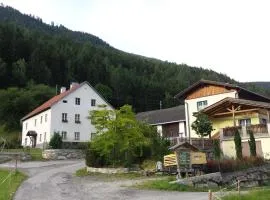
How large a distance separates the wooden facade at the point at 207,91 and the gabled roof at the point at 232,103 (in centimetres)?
386

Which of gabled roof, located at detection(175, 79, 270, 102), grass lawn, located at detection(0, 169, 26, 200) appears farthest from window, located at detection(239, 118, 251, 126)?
grass lawn, located at detection(0, 169, 26, 200)

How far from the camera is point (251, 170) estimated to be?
29.9m

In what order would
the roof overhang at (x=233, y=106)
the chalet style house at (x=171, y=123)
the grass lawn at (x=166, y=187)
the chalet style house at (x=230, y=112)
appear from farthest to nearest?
the chalet style house at (x=171, y=123) < the roof overhang at (x=233, y=106) < the chalet style house at (x=230, y=112) < the grass lawn at (x=166, y=187)

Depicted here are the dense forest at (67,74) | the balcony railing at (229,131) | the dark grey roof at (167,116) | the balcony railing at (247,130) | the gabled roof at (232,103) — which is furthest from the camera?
the dense forest at (67,74)

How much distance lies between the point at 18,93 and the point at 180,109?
38689 mm

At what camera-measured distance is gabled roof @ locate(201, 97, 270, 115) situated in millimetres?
38344

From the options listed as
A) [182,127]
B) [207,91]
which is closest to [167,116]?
[182,127]

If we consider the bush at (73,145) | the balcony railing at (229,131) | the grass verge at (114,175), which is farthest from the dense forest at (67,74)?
the grass verge at (114,175)

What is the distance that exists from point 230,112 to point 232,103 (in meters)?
0.89

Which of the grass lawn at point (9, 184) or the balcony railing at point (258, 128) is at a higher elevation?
the balcony railing at point (258, 128)

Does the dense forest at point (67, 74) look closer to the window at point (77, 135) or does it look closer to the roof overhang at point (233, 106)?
the window at point (77, 135)

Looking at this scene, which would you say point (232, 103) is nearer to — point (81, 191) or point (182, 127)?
point (182, 127)

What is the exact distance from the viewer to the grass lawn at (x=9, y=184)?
1999 cm

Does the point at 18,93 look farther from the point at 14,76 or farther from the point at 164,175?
the point at 164,175
